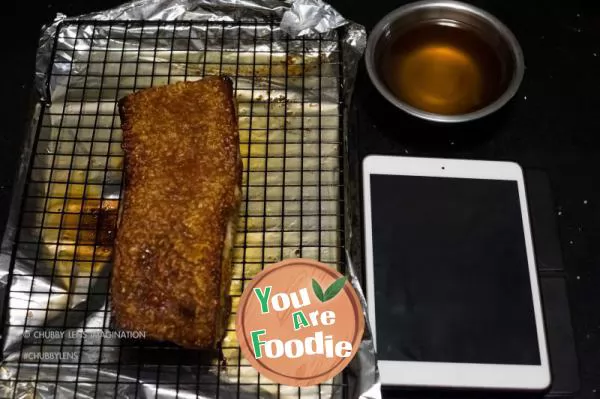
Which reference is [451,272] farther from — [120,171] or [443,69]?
[120,171]

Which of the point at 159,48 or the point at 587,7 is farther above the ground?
the point at 587,7

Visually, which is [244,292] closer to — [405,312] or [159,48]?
[405,312]

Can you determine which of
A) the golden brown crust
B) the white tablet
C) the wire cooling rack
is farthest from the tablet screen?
the golden brown crust

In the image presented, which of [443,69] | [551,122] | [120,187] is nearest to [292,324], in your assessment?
[120,187]

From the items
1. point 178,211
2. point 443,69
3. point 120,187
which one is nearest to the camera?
point 178,211

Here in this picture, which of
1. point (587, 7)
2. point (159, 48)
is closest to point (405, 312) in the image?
point (159, 48)

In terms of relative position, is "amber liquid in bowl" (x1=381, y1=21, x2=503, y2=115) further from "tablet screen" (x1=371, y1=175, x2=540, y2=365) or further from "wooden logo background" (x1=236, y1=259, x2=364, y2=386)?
"wooden logo background" (x1=236, y1=259, x2=364, y2=386)
